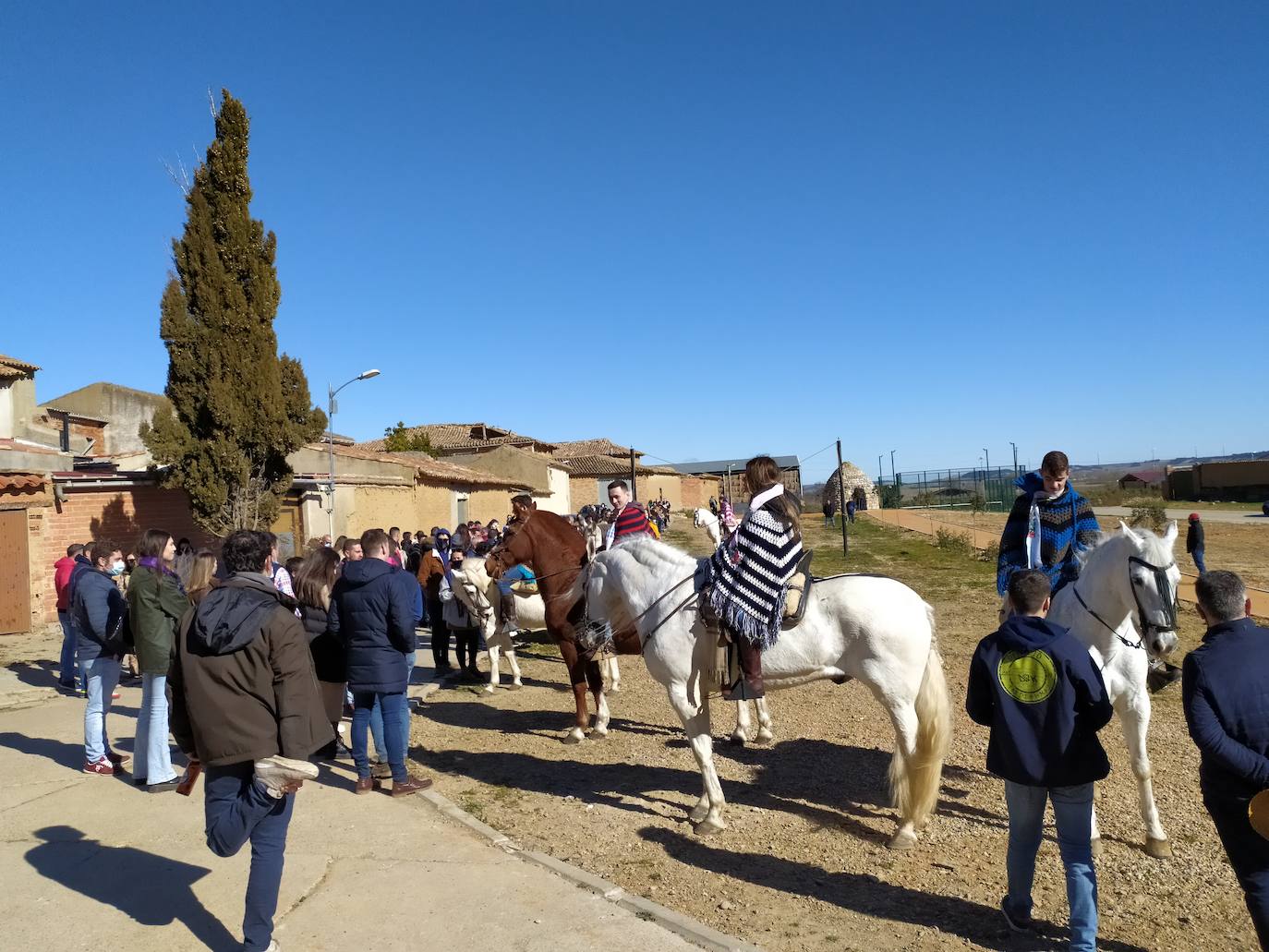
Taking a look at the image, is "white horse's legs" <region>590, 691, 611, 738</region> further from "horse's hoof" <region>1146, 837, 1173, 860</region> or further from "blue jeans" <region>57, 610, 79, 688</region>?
"blue jeans" <region>57, 610, 79, 688</region>

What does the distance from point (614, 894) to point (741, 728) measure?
3033 millimetres

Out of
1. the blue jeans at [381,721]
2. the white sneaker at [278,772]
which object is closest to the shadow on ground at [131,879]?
the white sneaker at [278,772]

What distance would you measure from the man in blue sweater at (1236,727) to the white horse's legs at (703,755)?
2837mm

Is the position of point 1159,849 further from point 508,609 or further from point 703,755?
point 508,609

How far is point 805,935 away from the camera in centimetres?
376

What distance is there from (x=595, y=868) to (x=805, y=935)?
4.24 ft

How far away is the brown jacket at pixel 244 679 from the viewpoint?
322cm

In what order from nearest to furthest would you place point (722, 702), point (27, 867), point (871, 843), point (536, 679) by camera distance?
point (27, 867) < point (871, 843) < point (722, 702) < point (536, 679)

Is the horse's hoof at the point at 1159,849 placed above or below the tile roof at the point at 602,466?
below

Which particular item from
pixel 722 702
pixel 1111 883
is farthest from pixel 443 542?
pixel 1111 883

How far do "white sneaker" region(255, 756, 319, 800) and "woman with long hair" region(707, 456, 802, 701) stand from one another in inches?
104

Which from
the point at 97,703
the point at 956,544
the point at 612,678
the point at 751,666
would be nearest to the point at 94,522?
the point at 97,703

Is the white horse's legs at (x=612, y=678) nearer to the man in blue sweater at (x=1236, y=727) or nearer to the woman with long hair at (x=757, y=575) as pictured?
the woman with long hair at (x=757, y=575)

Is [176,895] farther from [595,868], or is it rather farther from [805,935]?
[805,935]
